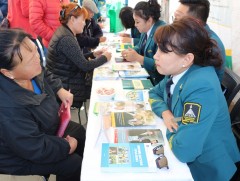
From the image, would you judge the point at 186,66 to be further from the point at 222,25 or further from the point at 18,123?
the point at 222,25

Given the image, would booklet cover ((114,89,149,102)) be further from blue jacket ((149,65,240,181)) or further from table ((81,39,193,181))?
table ((81,39,193,181))

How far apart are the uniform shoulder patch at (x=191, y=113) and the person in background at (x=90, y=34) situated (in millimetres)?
2201

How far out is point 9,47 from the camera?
40.8 inches

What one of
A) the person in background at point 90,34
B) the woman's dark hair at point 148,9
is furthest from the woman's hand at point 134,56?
the person in background at point 90,34

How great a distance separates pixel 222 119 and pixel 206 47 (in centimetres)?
34

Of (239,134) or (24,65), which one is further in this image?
(239,134)

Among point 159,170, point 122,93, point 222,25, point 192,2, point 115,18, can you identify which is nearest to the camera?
point 159,170

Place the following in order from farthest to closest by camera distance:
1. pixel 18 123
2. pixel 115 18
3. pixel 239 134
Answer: pixel 115 18, pixel 239 134, pixel 18 123

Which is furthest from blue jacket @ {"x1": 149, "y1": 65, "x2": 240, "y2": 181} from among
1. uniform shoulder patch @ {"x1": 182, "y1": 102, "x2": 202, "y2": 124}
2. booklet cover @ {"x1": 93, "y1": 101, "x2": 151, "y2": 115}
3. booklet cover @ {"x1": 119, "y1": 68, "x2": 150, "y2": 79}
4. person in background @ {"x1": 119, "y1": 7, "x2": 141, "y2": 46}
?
person in background @ {"x1": 119, "y1": 7, "x2": 141, "y2": 46}

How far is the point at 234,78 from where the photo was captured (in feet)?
4.71

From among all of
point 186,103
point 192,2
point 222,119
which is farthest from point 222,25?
point 186,103

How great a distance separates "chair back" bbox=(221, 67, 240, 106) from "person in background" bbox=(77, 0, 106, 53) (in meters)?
1.85

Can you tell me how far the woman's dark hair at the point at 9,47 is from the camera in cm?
103

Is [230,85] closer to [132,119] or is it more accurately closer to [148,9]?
[132,119]
